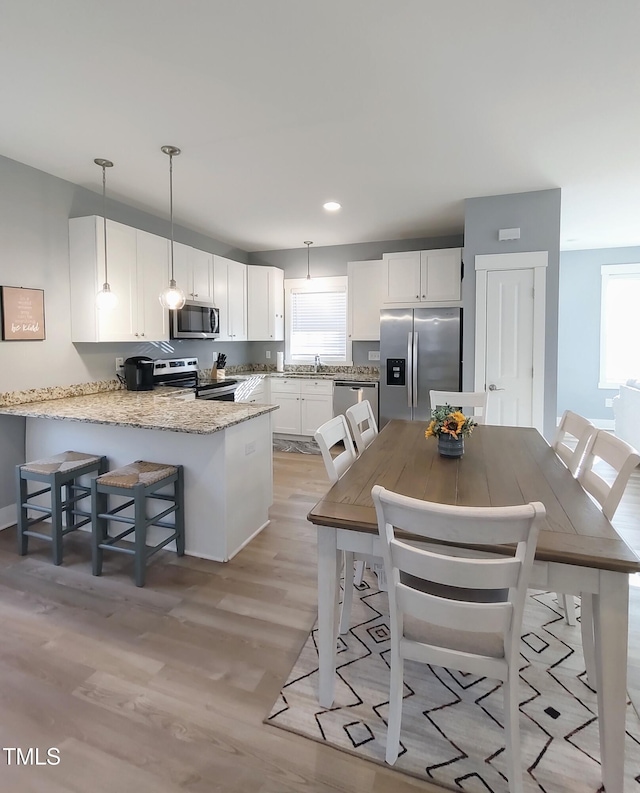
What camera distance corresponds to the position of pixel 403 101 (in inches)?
92.4

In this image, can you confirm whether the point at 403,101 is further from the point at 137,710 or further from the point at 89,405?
the point at 137,710

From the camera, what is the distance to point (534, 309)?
388 centimetres

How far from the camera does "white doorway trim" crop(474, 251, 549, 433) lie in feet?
12.5

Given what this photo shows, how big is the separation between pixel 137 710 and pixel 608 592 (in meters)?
1.65

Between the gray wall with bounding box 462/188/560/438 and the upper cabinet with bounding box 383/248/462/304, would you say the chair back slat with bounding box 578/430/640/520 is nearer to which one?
the gray wall with bounding box 462/188/560/438

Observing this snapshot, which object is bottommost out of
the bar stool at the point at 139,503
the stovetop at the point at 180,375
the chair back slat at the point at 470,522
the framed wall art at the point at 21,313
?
the bar stool at the point at 139,503

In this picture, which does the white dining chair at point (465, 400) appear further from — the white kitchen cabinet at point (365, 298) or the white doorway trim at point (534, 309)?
the white kitchen cabinet at point (365, 298)

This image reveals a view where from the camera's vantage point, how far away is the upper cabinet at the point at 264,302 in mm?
5801

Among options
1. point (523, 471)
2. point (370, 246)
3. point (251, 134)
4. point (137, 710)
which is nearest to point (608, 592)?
point (523, 471)

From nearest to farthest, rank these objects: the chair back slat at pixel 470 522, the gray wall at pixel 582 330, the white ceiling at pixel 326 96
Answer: the chair back slat at pixel 470 522 → the white ceiling at pixel 326 96 → the gray wall at pixel 582 330

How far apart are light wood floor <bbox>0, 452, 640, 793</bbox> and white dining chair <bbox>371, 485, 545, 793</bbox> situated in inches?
15.7

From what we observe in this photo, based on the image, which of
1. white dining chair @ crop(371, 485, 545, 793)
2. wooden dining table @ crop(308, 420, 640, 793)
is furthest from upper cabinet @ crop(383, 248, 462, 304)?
white dining chair @ crop(371, 485, 545, 793)

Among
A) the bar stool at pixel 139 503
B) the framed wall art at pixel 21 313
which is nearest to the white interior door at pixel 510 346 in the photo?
the bar stool at pixel 139 503

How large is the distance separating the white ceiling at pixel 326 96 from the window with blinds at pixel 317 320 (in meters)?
2.10
